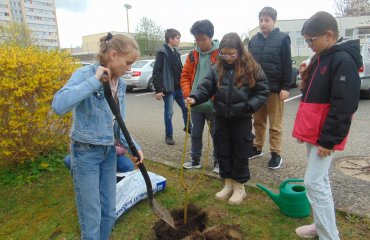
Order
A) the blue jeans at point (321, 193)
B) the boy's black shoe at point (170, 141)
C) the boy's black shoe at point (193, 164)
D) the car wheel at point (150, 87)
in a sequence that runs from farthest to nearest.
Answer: the car wheel at point (150, 87)
the boy's black shoe at point (170, 141)
the boy's black shoe at point (193, 164)
the blue jeans at point (321, 193)

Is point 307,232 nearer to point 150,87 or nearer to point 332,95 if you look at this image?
point 332,95

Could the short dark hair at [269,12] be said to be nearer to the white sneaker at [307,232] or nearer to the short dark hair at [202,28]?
the short dark hair at [202,28]

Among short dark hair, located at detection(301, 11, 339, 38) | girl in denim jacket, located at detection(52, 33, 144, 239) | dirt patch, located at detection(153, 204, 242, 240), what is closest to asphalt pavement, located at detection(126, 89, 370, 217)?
dirt patch, located at detection(153, 204, 242, 240)

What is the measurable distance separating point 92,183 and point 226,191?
1.71 meters

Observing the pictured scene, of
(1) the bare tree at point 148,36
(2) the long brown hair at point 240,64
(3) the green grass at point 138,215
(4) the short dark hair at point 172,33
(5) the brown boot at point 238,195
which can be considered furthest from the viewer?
(1) the bare tree at point 148,36

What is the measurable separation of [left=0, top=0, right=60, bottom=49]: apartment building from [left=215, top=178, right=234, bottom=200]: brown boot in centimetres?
7251

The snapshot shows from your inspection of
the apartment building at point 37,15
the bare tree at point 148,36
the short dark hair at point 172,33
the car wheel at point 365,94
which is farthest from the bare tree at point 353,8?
the apartment building at point 37,15

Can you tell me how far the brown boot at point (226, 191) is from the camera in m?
3.31

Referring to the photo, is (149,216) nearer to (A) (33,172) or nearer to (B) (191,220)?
(B) (191,220)

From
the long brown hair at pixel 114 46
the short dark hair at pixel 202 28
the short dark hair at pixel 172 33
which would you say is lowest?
the long brown hair at pixel 114 46

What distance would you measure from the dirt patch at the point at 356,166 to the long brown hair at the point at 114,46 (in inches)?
124

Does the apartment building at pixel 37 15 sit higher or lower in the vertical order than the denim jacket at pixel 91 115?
higher

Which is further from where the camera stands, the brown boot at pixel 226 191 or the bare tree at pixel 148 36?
the bare tree at pixel 148 36

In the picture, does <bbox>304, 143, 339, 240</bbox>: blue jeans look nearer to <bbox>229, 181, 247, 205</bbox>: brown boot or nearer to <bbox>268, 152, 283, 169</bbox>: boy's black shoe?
<bbox>229, 181, 247, 205</bbox>: brown boot
